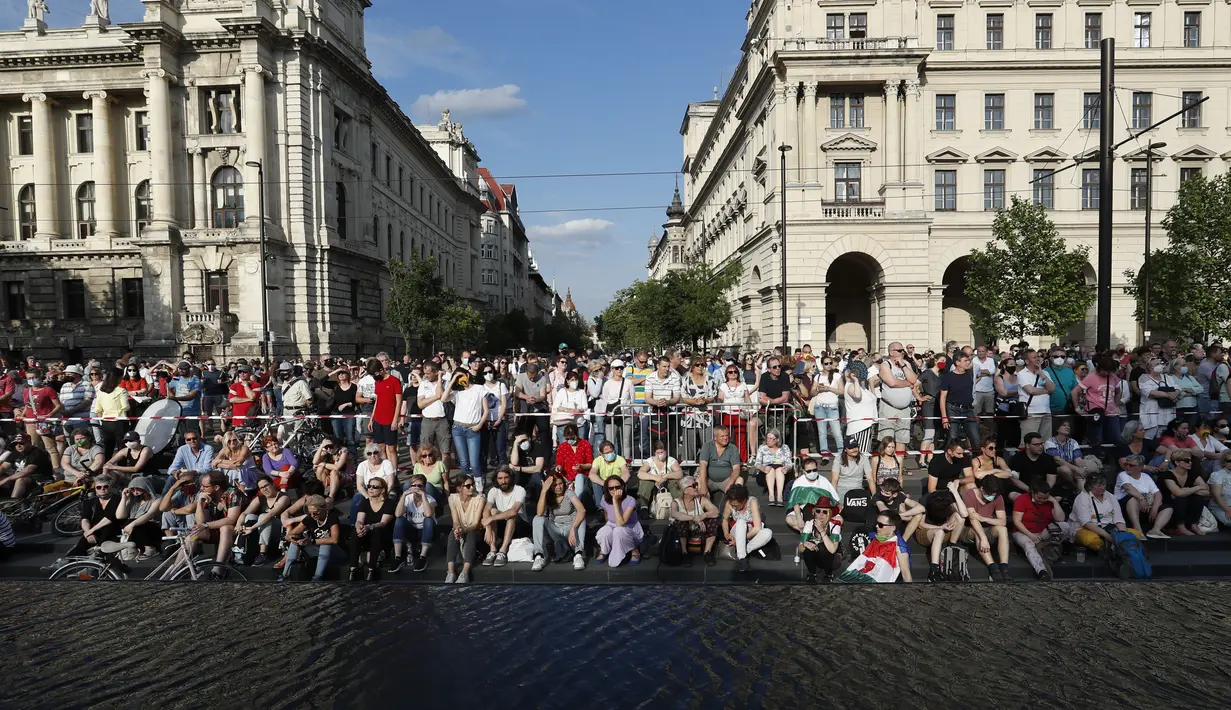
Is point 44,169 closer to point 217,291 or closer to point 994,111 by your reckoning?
point 217,291

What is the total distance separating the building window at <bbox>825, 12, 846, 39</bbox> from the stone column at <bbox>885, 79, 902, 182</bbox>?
3368 millimetres

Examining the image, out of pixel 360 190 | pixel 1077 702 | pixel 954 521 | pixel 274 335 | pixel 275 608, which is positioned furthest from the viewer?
pixel 360 190

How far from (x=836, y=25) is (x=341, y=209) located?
89.8 ft

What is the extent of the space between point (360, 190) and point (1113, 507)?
131ft

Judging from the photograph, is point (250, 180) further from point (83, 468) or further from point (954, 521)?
point (954, 521)

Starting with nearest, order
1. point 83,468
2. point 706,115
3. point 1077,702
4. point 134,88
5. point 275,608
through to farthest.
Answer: point 1077,702 → point 275,608 → point 83,468 → point 134,88 → point 706,115

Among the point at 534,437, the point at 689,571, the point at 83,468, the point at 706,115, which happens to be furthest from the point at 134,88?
the point at 706,115

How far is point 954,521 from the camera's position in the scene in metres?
8.45

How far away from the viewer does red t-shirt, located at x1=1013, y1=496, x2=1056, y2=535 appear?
8.59 m

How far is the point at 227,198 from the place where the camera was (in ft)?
116

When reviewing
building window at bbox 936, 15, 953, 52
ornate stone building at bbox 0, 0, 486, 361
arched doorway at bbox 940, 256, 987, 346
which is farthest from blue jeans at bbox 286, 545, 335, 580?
building window at bbox 936, 15, 953, 52

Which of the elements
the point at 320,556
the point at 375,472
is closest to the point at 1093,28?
the point at 375,472

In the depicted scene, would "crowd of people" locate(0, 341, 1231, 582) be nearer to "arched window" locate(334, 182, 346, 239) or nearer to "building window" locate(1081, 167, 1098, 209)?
"building window" locate(1081, 167, 1098, 209)

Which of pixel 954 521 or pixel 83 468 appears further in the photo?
pixel 83 468
